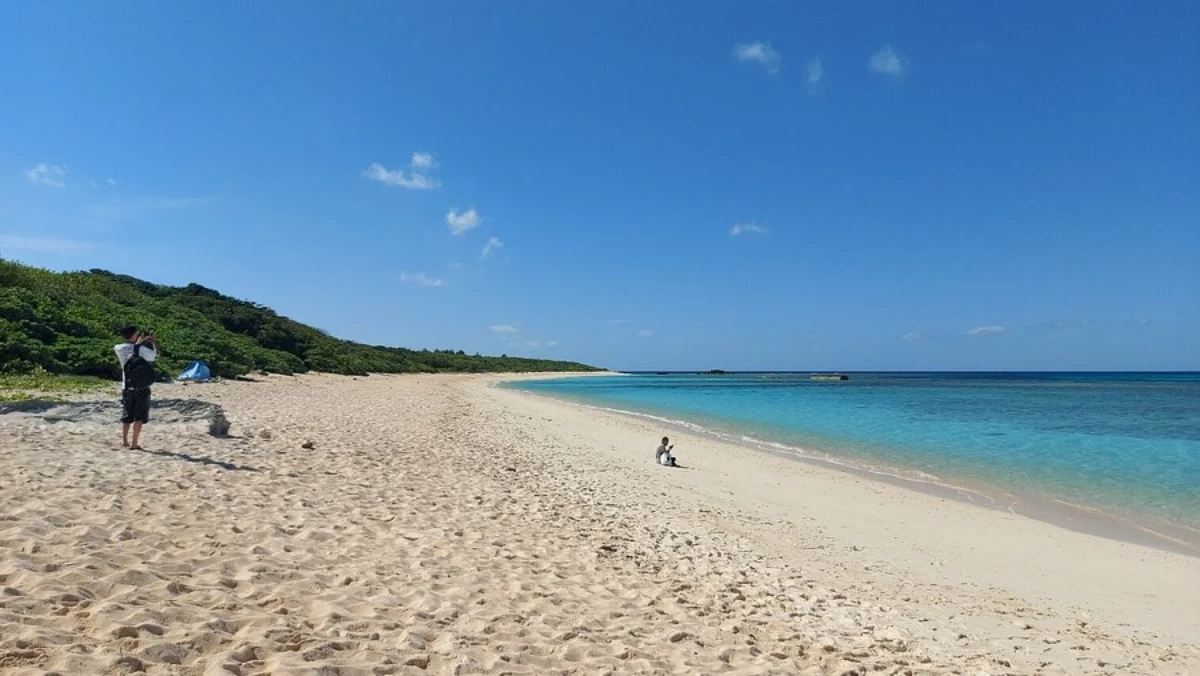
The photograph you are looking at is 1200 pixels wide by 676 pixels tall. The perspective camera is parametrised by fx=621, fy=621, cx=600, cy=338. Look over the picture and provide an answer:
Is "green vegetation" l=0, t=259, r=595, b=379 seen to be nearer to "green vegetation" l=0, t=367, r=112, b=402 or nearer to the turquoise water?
"green vegetation" l=0, t=367, r=112, b=402

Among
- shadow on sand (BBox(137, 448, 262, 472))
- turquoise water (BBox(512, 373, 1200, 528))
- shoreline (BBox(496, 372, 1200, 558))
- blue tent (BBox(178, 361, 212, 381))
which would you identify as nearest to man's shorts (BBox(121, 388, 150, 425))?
shadow on sand (BBox(137, 448, 262, 472))

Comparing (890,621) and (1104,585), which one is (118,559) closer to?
(890,621)

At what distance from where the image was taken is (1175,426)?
2900 centimetres

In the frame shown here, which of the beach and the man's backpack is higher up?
the man's backpack

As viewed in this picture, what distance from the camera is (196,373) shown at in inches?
993

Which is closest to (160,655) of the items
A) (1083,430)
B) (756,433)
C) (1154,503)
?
(1154,503)

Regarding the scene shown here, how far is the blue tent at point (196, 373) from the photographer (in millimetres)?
25013

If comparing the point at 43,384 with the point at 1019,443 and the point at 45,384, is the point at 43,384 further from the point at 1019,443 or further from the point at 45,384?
the point at 1019,443

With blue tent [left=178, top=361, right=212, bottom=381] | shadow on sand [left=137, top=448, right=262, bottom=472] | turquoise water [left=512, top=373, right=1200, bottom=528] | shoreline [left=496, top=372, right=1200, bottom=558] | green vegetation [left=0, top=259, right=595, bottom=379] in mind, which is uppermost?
green vegetation [left=0, top=259, right=595, bottom=379]

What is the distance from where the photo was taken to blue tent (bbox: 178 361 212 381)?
25013mm

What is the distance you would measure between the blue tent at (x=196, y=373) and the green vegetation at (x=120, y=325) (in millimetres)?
717

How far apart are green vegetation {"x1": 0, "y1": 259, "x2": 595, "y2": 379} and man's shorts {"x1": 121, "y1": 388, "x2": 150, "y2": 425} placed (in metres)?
13.7

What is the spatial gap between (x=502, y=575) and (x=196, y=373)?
24413 mm

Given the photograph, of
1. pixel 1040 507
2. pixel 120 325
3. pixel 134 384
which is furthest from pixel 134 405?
pixel 120 325
